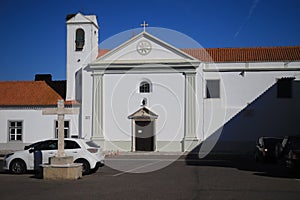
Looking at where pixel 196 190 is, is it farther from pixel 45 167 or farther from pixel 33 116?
pixel 33 116

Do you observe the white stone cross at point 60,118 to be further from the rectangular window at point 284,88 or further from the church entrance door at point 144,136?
the rectangular window at point 284,88

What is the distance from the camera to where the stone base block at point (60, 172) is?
48.1 ft

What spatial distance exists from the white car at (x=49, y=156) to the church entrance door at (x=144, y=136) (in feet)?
54.4

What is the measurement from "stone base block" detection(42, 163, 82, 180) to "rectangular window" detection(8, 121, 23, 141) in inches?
827

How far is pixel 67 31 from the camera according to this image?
35.8 m

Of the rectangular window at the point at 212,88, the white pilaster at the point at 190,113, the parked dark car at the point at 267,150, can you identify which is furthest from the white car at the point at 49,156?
the rectangular window at the point at 212,88

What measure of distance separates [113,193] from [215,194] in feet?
8.52

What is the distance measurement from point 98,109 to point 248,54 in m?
12.9

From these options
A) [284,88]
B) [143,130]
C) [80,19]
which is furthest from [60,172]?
[284,88]

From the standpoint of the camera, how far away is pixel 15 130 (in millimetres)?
34781

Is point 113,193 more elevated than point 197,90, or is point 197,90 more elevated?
point 197,90

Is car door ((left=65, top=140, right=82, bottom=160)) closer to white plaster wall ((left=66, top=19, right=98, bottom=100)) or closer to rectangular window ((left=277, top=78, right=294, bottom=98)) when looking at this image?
white plaster wall ((left=66, top=19, right=98, bottom=100))

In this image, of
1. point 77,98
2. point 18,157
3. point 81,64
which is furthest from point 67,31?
point 18,157

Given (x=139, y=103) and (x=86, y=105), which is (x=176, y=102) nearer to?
(x=139, y=103)
